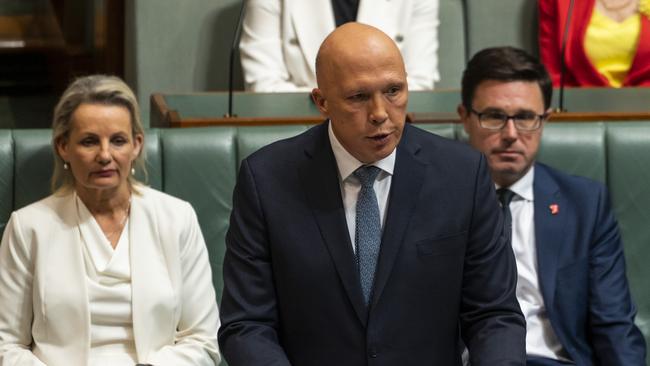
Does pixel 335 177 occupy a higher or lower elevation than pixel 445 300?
higher

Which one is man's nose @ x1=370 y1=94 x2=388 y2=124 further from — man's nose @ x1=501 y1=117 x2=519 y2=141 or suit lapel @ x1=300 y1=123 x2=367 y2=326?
man's nose @ x1=501 y1=117 x2=519 y2=141

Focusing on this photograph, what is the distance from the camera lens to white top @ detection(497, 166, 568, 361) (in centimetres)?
247

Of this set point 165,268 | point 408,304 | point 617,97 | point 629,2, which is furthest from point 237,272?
point 629,2

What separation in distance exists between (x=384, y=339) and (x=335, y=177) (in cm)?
25

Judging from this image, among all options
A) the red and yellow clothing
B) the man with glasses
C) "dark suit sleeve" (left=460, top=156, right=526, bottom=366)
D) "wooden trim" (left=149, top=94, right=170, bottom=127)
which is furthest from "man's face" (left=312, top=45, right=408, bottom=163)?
the red and yellow clothing

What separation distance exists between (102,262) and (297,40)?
60.4 inches

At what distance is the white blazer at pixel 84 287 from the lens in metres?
2.39

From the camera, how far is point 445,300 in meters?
1.77

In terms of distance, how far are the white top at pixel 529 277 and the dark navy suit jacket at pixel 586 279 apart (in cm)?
3

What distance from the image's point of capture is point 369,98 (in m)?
1.69

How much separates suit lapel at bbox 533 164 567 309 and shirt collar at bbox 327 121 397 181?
0.77 meters

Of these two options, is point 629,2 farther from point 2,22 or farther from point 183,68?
point 2,22

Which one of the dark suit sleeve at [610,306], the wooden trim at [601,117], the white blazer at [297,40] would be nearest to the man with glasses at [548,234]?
the dark suit sleeve at [610,306]

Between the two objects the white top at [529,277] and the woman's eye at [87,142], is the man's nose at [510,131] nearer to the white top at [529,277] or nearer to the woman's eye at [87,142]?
the white top at [529,277]
